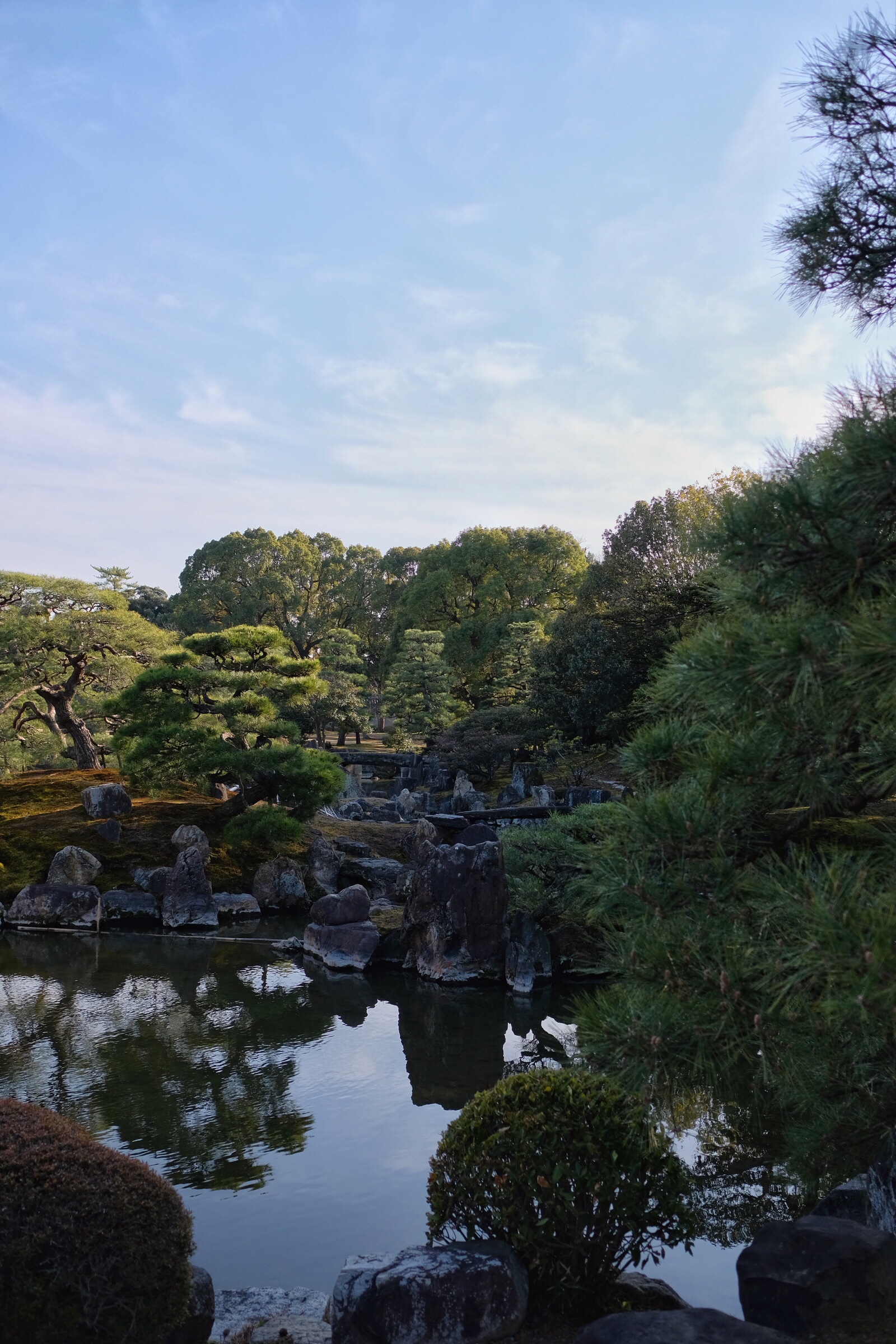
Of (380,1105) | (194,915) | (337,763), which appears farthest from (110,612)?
(380,1105)

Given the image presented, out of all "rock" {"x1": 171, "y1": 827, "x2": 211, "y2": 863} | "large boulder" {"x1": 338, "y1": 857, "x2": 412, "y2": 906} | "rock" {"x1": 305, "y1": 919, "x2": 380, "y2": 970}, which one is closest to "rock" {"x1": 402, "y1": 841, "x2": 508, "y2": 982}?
"rock" {"x1": 305, "y1": 919, "x2": 380, "y2": 970}

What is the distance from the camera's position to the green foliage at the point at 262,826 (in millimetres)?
16031

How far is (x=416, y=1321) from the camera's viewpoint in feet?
11.6

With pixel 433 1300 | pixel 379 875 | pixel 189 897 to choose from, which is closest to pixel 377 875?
pixel 379 875

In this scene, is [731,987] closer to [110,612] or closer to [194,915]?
[194,915]

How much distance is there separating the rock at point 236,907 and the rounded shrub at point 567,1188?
11915mm

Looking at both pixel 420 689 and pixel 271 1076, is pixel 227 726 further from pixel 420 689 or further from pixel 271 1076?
pixel 420 689

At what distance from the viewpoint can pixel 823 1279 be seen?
351cm

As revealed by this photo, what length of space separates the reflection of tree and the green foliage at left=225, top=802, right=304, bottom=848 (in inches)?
117

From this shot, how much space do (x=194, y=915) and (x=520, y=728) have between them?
1443 cm

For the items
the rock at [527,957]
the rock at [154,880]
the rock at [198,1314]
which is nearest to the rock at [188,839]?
the rock at [154,880]

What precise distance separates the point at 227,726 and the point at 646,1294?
14.7 meters

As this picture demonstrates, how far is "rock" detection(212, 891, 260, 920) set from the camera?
15227mm

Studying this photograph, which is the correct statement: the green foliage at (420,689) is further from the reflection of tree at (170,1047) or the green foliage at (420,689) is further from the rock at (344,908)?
the reflection of tree at (170,1047)
